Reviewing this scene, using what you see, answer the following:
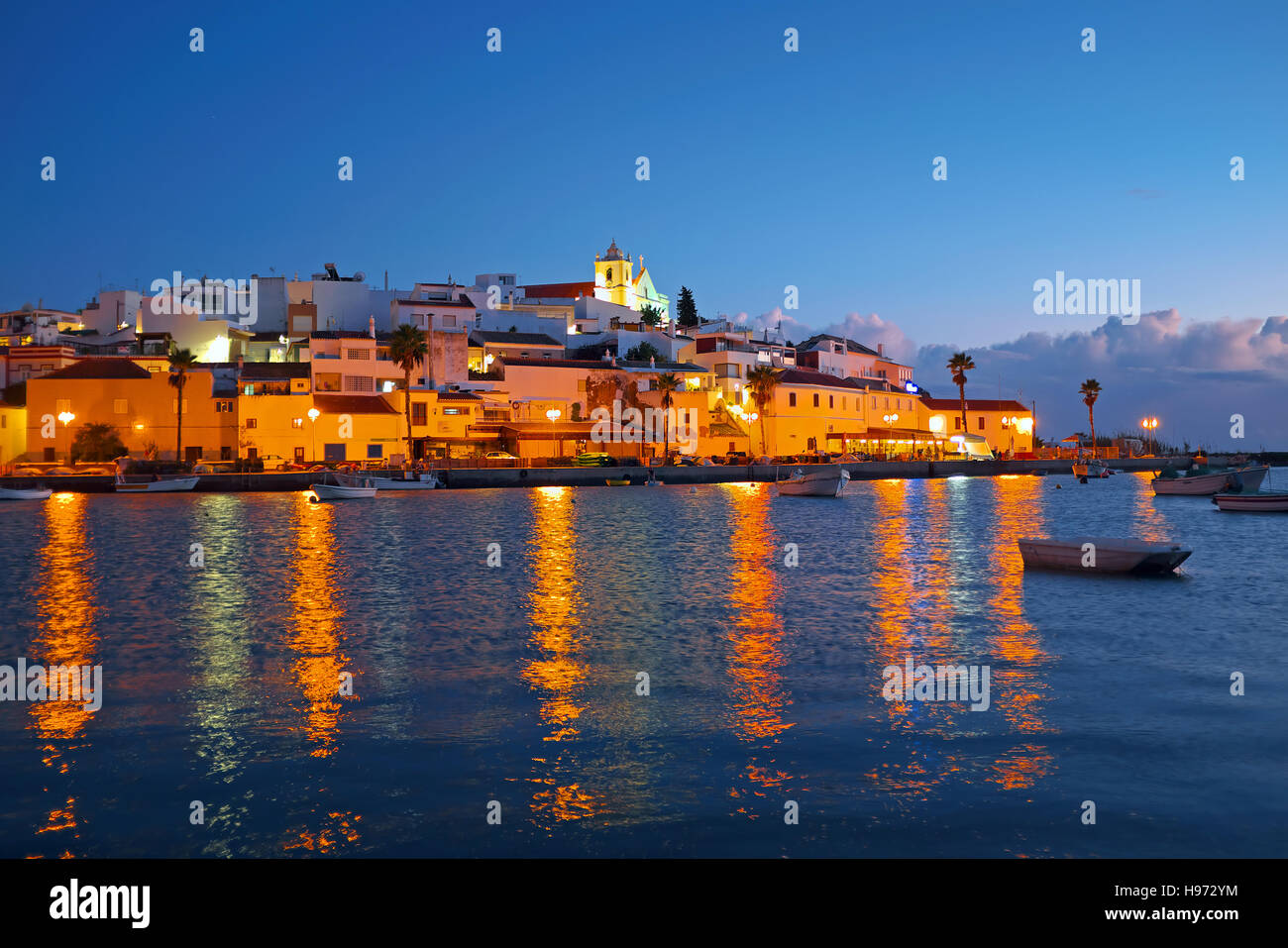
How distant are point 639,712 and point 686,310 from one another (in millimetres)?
120961

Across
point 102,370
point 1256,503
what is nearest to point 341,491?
point 102,370

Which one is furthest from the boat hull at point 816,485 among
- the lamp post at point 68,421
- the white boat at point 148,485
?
the lamp post at point 68,421

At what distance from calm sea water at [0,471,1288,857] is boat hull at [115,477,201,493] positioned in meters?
37.1

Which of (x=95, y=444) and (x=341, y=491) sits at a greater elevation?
(x=95, y=444)

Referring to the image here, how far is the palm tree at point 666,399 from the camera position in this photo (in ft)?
270

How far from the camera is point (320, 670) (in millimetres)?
14227

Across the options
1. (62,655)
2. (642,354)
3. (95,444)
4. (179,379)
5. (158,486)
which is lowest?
(62,655)

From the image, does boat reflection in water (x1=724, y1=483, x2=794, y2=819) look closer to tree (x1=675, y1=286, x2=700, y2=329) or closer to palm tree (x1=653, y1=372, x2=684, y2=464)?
palm tree (x1=653, y1=372, x2=684, y2=464)

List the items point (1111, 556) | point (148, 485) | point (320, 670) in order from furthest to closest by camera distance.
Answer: point (148, 485), point (1111, 556), point (320, 670)

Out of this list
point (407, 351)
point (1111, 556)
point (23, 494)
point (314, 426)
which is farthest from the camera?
point (407, 351)

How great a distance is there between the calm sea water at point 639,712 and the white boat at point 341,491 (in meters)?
30.2

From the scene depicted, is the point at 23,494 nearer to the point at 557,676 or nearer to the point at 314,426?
the point at 314,426

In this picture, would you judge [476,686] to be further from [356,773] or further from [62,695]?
[62,695]
